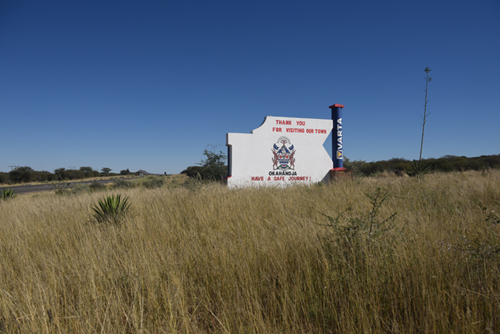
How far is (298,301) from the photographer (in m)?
2.19

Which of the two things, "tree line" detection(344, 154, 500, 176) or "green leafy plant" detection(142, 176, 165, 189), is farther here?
"tree line" detection(344, 154, 500, 176)

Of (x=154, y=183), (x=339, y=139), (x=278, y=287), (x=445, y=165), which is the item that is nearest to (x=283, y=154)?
(x=339, y=139)

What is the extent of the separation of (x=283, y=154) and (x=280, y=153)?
18 centimetres

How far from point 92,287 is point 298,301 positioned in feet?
7.10

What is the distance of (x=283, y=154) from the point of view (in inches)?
472

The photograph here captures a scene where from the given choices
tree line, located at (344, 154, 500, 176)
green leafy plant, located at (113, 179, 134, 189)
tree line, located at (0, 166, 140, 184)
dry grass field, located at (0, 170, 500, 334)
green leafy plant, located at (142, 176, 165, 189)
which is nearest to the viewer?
dry grass field, located at (0, 170, 500, 334)

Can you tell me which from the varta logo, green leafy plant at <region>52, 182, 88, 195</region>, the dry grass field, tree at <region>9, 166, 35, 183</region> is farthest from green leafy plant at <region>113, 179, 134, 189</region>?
tree at <region>9, 166, 35, 183</region>

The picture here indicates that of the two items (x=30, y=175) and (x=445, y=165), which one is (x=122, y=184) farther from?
(x=30, y=175)

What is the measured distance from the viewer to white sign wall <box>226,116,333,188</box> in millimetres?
11213

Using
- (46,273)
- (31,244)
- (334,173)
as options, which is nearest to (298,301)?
(46,273)

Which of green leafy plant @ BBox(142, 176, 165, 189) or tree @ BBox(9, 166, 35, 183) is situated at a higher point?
tree @ BBox(9, 166, 35, 183)

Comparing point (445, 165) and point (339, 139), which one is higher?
point (339, 139)

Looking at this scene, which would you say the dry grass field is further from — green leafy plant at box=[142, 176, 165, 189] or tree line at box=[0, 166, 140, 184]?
tree line at box=[0, 166, 140, 184]

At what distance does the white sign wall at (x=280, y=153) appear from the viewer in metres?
11.2
